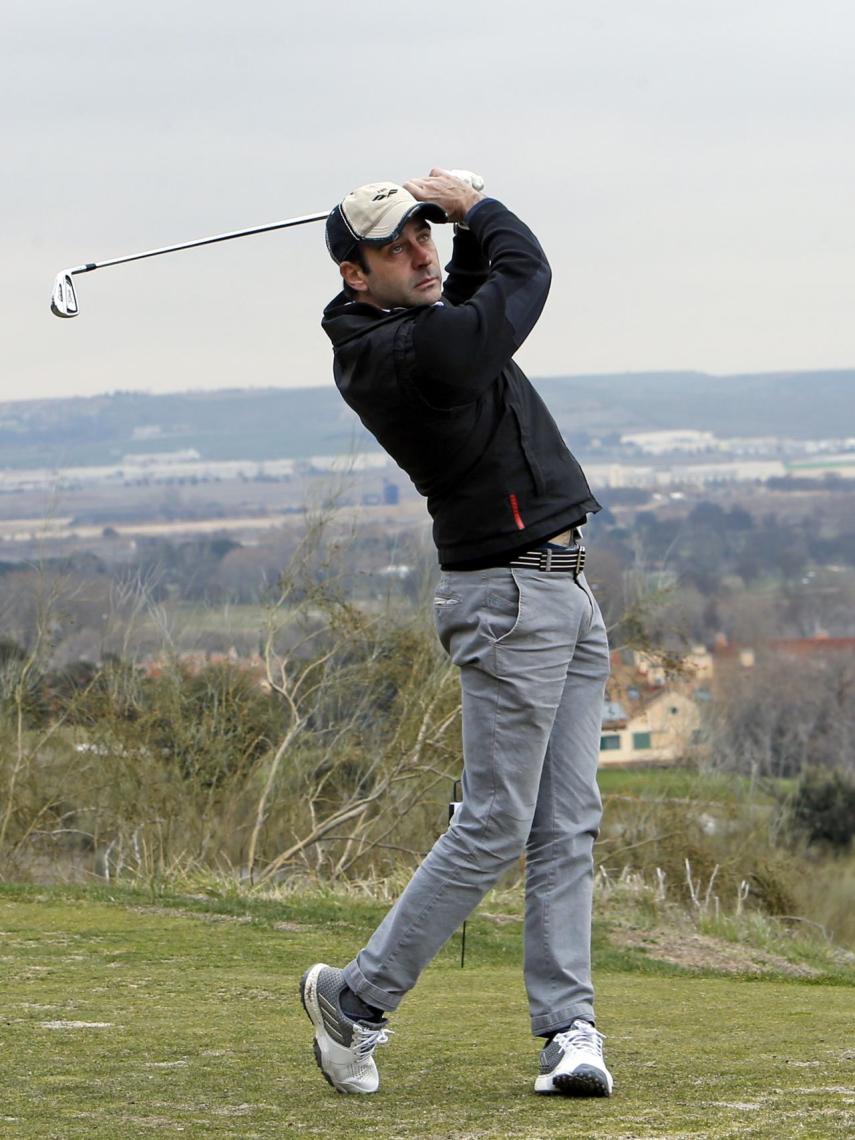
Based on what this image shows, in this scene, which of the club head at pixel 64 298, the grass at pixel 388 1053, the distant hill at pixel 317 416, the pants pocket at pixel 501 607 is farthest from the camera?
the distant hill at pixel 317 416

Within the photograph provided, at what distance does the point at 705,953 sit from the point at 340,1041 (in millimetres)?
5531

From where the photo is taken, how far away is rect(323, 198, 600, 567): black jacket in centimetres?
338

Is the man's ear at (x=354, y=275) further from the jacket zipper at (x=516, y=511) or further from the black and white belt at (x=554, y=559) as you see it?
the black and white belt at (x=554, y=559)

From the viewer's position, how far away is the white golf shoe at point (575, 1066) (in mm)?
3320

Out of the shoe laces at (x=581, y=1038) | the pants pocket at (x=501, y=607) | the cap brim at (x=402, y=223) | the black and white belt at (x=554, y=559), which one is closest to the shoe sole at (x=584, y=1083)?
the shoe laces at (x=581, y=1038)

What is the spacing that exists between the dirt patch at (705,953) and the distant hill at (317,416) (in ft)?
26.1

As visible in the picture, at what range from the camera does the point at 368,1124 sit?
3039mm

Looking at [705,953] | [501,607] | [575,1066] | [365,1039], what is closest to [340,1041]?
[365,1039]

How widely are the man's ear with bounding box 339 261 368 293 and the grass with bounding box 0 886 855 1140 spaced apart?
175 centimetres

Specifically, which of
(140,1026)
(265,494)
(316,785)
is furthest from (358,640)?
(265,494)

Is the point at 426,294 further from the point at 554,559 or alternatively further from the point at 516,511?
the point at 554,559

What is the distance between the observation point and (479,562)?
3566 millimetres

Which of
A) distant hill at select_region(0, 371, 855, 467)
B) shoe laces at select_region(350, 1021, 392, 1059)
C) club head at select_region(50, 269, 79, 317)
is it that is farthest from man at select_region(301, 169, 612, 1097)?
distant hill at select_region(0, 371, 855, 467)

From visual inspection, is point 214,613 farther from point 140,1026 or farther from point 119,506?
point 119,506
